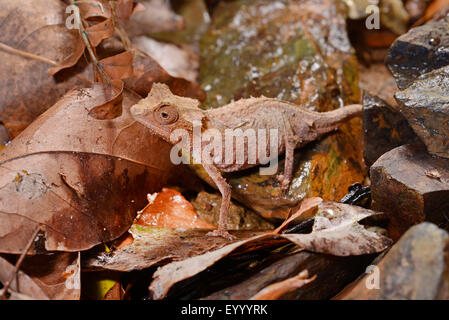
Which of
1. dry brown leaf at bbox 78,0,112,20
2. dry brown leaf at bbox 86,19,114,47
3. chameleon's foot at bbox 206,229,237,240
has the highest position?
dry brown leaf at bbox 78,0,112,20

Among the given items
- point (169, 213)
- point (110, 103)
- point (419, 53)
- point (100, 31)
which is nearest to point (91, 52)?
point (100, 31)

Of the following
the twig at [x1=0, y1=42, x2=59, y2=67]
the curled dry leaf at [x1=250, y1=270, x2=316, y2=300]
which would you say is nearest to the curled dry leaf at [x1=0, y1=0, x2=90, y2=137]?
the twig at [x1=0, y1=42, x2=59, y2=67]

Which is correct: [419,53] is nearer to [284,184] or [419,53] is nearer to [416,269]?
[284,184]

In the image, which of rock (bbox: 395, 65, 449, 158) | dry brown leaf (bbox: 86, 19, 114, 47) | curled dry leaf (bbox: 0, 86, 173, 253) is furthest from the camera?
dry brown leaf (bbox: 86, 19, 114, 47)

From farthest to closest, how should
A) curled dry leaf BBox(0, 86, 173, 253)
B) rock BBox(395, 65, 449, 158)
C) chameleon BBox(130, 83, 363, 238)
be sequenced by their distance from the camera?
chameleon BBox(130, 83, 363, 238)
rock BBox(395, 65, 449, 158)
curled dry leaf BBox(0, 86, 173, 253)

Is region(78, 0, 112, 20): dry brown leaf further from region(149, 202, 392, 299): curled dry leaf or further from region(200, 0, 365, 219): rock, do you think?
Answer: region(149, 202, 392, 299): curled dry leaf
